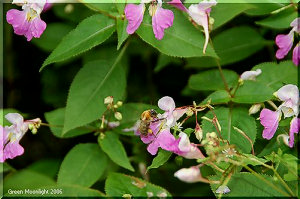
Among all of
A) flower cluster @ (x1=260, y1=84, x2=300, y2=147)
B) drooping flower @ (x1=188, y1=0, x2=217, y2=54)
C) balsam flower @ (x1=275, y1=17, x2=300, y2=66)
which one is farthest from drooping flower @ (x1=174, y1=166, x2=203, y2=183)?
balsam flower @ (x1=275, y1=17, x2=300, y2=66)

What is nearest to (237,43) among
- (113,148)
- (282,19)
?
(282,19)

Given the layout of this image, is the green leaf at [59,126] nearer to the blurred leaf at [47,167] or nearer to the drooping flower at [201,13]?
the blurred leaf at [47,167]

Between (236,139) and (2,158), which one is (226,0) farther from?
(2,158)

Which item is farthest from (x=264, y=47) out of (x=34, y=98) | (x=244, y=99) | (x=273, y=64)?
(x=34, y=98)

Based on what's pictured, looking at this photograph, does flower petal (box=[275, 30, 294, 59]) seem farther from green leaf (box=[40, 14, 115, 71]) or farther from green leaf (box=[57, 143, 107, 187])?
green leaf (box=[57, 143, 107, 187])

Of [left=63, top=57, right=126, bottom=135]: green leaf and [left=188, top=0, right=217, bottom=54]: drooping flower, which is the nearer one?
[left=188, top=0, right=217, bottom=54]: drooping flower

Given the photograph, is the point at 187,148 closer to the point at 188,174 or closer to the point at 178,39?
the point at 188,174

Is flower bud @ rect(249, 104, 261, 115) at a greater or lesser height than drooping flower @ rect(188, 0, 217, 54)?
lesser
